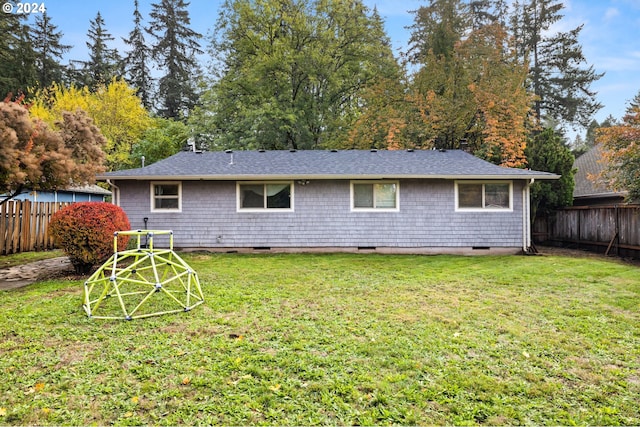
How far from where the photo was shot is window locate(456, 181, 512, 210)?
9875mm

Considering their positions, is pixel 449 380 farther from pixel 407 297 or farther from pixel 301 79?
pixel 301 79

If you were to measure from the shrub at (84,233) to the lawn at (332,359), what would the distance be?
1.11 meters

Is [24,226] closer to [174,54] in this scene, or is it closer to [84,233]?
[84,233]

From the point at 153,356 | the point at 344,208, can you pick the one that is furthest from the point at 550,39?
the point at 153,356

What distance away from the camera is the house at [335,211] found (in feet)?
32.4

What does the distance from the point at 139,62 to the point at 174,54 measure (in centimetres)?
291

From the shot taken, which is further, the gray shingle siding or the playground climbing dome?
the gray shingle siding

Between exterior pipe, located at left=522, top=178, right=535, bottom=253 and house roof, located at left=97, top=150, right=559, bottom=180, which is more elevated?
house roof, located at left=97, top=150, right=559, bottom=180

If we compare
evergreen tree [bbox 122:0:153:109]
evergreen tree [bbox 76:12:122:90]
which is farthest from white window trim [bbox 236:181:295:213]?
evergreen tree [bbox 76:12:122:90]

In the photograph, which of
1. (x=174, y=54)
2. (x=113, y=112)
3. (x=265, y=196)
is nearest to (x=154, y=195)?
(x=265, y=196)

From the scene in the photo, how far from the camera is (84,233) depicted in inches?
256

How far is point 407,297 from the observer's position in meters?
5.17

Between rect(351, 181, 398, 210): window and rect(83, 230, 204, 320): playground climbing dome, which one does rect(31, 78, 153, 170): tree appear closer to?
rect(351, 181, 398, 210): window

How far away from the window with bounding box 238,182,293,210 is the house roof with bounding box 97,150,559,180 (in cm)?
46
